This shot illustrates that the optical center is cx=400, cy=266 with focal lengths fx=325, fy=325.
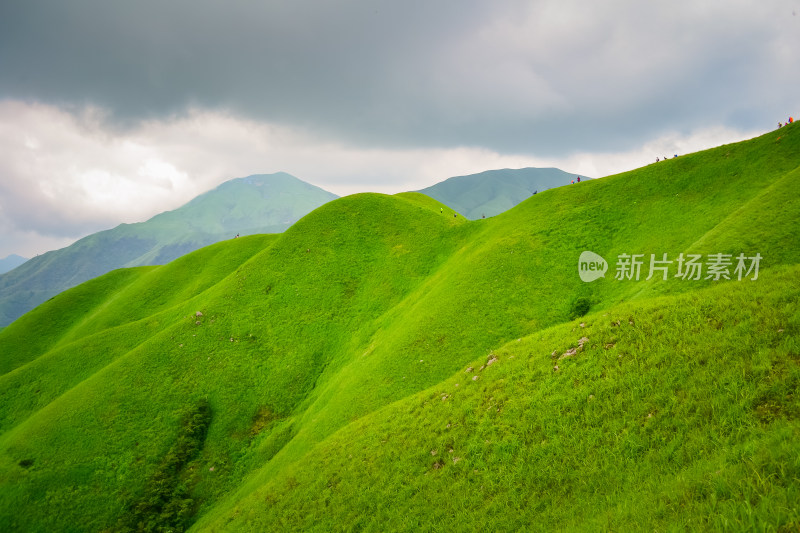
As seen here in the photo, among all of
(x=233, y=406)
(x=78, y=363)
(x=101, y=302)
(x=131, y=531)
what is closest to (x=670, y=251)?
(x=233, y=406)

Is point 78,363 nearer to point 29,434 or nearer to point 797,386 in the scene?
point 29,434

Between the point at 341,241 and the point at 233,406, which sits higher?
the point at 341,241

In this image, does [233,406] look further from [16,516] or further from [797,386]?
[797,386]

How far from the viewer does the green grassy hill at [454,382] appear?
36.8ft

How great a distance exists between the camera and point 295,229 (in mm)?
67875

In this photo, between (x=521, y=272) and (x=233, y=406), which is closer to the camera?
(x=233, y=406)

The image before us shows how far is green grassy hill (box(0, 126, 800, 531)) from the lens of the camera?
11.2 metres

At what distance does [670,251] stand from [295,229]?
60729 millimetres

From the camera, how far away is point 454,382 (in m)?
21.2

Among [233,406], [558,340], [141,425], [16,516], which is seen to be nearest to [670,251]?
[558,340]

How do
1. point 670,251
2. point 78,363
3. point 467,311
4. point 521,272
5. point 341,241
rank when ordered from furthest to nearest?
point 341,241
point 78,363
point 521,272
point 467,311
point 670,251

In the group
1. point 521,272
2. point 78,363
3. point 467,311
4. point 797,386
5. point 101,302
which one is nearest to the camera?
point 797,386

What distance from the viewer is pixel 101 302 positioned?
8688 cm

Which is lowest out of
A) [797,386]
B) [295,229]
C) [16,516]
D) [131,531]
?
[131,531]
